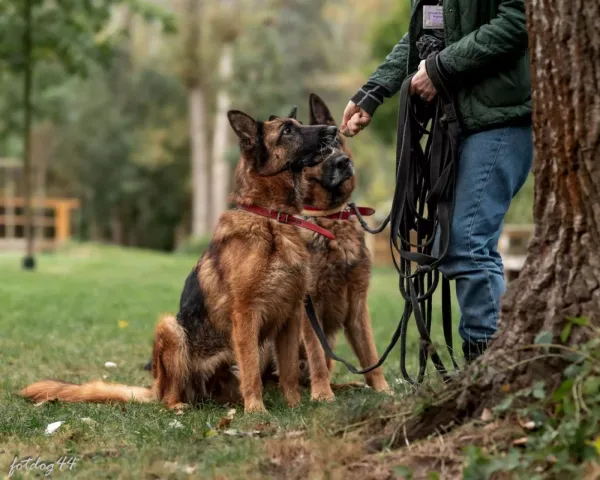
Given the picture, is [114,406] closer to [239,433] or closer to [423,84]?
[239,433]

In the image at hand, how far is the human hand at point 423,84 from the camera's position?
3.87 m

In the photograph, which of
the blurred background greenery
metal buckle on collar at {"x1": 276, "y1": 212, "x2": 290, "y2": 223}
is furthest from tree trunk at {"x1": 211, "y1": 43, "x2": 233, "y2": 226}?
metal buckle on collar at {"x1": 276, "y1": 212, "x2": 290, "y2": 223}

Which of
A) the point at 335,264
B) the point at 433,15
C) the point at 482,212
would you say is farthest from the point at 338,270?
the point at 433,15

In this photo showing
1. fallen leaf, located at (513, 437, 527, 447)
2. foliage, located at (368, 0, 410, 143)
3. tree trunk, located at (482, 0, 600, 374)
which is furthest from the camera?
foliage, located at (368, 0, 410, 143)

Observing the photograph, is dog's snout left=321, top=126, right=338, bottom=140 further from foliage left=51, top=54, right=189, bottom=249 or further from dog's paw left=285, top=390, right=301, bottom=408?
foliage left=51, top=54, right=189, bottom=249

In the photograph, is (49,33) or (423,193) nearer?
(423,193)

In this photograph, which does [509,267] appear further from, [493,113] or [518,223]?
[518,223]

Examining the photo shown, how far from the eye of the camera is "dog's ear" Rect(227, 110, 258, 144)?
485cm

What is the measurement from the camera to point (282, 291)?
4652mm

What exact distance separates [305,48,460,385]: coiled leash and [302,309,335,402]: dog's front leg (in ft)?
3.25

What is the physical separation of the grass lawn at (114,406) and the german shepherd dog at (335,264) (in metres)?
0.29

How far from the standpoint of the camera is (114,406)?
15.3ft

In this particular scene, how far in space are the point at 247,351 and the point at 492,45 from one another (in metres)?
2.09

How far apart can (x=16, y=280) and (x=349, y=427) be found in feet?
34.6
